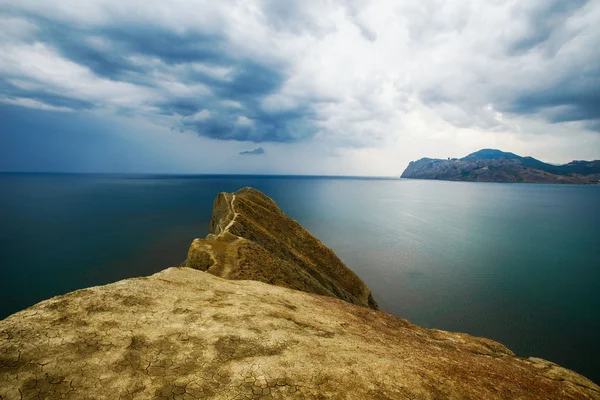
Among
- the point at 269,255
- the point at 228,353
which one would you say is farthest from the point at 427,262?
the point at 228,353

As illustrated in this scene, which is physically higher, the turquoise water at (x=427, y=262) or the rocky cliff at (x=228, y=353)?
the rocky cliff at (x=228, y=353)

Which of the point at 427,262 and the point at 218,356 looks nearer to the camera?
the point at 218,356

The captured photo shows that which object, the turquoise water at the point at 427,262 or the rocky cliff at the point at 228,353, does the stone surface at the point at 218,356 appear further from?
the turquoise water at the point at 427,262

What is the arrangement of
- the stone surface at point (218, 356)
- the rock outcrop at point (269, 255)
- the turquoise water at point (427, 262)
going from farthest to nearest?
the turquoise water at point (427, 262) < the rock outcrop at point (269, 255) < the stone surface at point (218, 356)

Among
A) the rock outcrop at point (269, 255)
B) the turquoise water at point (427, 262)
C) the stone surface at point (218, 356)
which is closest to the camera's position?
the stone surface at point (218, 356)

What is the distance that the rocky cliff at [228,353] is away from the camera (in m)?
10.1

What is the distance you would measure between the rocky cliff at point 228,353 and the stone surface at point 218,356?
5 cm

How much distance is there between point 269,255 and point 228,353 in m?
24.3

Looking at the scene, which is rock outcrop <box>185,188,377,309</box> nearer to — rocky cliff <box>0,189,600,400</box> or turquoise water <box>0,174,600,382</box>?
rocky cliff <box>0,189,600,400</box>

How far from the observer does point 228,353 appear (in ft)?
40.8

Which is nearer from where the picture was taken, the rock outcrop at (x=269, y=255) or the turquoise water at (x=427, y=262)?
the rock outcrop at (x=269, y=255)

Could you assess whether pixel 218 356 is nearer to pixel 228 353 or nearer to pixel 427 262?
pixel 228 353

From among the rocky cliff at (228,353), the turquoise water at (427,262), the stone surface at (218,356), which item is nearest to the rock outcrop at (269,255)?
the rocky cliff at (228,353)

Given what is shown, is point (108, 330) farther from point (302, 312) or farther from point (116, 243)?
point (116, 243)
